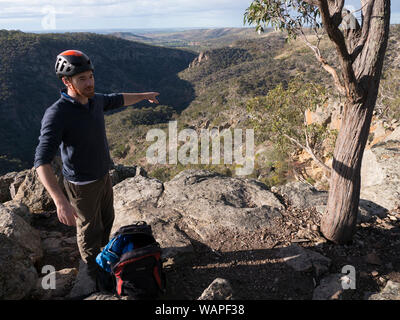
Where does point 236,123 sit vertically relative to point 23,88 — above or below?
below

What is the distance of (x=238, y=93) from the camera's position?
40.1m

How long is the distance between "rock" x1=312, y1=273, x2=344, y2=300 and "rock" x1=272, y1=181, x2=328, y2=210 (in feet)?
4.87

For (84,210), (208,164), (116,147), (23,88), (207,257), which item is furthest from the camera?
(23,88)

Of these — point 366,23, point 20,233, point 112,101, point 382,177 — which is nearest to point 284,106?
point 382,177

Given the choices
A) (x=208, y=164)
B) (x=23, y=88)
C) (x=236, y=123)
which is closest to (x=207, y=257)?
(x=208, y=164)

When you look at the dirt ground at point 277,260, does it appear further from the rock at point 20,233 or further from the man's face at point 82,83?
the man's face at point 82,83

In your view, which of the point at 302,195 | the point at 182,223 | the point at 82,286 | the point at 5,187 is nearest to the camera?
the point at 82,286

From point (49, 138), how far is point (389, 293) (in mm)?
3276

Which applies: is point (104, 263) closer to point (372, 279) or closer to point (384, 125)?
point (372, 279)

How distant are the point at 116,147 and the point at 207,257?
123ft

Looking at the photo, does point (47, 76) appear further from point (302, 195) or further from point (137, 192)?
point (302, 195)

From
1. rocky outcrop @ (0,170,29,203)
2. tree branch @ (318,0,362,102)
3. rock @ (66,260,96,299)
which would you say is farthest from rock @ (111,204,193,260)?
rocky outcrop @ (0,170,29,203)

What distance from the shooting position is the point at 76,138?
2.30 meters

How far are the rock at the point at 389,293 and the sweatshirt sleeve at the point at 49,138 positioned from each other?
3113 millimetres
